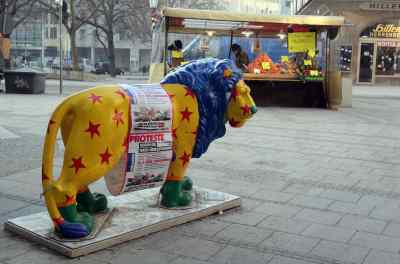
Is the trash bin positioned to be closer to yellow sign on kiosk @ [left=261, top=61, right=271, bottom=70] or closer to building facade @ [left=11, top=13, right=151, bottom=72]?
yellow sign on kiosk @ [left=261, top=61, right=271, bottom=70]

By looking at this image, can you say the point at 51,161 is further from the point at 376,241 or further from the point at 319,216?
the point at 376,241

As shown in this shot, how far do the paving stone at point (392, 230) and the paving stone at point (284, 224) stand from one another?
0.63m

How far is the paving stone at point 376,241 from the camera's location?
4.09 metres

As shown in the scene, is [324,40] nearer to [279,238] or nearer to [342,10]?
[279,238]

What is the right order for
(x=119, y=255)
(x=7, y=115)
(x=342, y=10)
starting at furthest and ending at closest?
(x=342, y=10)
(x=7, y=115)
(x=119, y=255)

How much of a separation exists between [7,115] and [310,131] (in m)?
6.39

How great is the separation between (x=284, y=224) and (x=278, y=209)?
0.44 m

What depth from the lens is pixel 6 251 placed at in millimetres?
3785

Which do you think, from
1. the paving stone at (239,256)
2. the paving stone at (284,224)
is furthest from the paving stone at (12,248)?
the paving stone at (284,224)

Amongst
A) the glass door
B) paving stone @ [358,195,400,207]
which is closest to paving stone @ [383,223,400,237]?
A: paving stone @ [358,195,400,207]

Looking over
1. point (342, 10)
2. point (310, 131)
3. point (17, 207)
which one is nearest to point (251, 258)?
point (17, 207)

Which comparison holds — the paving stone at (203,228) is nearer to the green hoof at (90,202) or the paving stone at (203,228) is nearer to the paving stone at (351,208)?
the green hoof at (90,202)

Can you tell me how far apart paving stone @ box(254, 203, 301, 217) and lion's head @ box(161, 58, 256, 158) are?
0.90 m

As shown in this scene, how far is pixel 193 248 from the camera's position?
3.94 m
